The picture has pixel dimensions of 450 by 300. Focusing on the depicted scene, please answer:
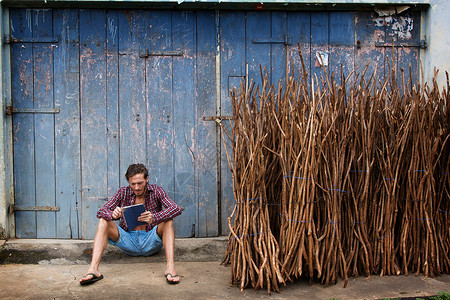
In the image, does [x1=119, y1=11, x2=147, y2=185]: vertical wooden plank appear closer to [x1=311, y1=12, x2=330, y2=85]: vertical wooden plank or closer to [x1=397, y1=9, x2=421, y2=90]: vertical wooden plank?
[x1=311, y1=12, x2=330, y2=85]: vertical wooden plank

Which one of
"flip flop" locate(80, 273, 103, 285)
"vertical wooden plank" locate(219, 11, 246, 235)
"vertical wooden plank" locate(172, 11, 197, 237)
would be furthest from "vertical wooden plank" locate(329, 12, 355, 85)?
"flip flop" locate(80, 273, 103, 285)

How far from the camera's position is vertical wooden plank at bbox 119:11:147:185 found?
4320 millimetres

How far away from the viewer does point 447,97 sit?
3525 mm

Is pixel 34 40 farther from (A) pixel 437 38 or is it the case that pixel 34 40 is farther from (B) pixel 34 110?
(A) pixel 437 38

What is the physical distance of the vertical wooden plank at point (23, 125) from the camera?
426 cm

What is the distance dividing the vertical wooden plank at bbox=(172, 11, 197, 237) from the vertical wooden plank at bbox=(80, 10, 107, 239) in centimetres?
66

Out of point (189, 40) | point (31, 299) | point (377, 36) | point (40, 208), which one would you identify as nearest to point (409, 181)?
point (377, 36)

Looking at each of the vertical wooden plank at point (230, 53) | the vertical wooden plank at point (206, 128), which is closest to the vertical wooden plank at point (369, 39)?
the vertical wooden plank at point (230, 53)

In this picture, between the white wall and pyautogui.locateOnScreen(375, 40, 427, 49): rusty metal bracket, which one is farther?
pyautogui.locateOnScreen(375, 40, 427, 49): rusty metal bracket

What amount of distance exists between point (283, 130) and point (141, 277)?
1539 millimetres

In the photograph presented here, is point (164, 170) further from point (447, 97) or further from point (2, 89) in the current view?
point (447, 97)

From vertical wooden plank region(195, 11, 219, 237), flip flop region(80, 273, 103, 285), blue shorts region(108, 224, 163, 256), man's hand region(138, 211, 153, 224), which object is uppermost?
vertical wooden plank region(195, 11, 219, 237)

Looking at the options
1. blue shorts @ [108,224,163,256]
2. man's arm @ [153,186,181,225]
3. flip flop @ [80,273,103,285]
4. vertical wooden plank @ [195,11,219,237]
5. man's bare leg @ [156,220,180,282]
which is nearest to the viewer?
Answer: flip flop @ [80,273,103,285]

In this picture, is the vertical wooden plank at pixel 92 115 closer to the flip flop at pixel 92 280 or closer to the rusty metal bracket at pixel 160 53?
the rusty metal bracket at pixel 160 53
